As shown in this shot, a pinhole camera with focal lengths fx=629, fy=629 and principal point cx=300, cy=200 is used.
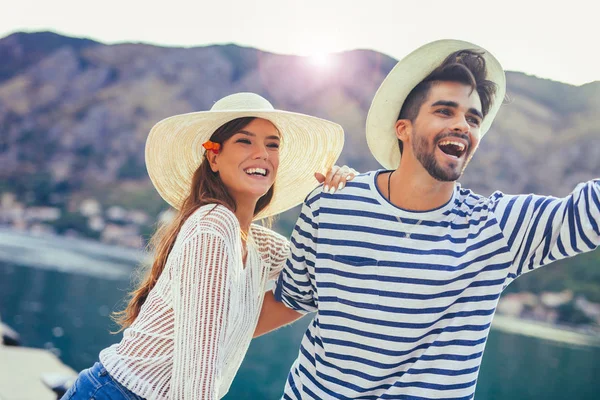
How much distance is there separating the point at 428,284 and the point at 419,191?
1.15ft

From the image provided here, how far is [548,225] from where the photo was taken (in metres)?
2.08

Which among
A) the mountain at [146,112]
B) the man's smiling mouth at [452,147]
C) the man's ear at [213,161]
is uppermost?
the mountain at [146,112]

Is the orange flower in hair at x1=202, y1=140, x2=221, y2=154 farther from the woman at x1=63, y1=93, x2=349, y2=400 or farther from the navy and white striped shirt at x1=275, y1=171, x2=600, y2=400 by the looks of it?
the navy and white striped shirt at x1=275, y1=171, x2=600, y2=400

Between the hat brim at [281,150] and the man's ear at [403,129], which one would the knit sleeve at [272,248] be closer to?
the hat brim at [281,150]

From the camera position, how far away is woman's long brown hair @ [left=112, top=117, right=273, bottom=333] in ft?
8.32

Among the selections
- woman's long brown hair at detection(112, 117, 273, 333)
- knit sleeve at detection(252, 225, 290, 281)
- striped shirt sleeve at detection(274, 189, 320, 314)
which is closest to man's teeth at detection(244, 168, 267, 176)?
woman's long brown hair at detection(112, 117, 273, 333)

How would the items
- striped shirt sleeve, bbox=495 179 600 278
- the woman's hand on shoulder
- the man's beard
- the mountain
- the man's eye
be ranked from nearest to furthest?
striped shirt sleeve, bbox=495 179 600 278, the man's beard, the man's eye, the woman's hand on shoulder, the mountain

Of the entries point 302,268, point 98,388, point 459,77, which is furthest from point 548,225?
point 98,388

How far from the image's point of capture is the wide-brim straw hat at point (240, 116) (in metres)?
2.72

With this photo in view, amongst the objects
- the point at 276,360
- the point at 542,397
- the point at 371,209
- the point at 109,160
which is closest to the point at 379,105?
the point at 371,209

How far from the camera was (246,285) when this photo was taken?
8.39ft

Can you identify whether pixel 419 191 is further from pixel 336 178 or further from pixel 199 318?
pixel 199 318

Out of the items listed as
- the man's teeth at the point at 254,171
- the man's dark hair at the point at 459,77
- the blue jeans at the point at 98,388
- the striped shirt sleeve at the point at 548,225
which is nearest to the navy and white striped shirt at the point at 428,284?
the striped shirt sleeve at the point at 548,225

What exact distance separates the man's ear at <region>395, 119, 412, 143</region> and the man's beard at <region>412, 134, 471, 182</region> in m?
0.12
